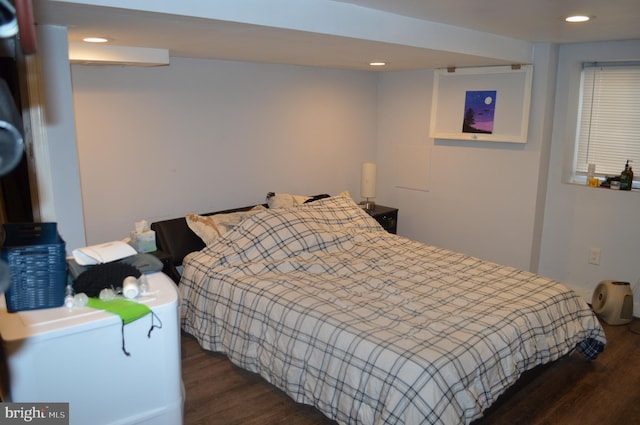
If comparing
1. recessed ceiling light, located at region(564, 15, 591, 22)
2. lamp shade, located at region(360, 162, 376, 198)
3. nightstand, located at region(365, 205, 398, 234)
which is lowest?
nightstand, located at region(365, 205, 398, 234)

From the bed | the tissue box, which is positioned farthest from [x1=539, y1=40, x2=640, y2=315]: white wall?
the tissue box

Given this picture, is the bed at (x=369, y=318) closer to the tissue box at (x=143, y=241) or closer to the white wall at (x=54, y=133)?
the tissue box at (x=143, y=241)

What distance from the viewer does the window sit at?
3.98 m

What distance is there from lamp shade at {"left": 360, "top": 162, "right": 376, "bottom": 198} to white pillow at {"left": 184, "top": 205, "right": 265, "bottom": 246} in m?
1.32

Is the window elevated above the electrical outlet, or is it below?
above

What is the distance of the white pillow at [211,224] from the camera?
368cm

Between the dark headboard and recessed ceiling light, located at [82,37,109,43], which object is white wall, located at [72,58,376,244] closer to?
the dark headboard

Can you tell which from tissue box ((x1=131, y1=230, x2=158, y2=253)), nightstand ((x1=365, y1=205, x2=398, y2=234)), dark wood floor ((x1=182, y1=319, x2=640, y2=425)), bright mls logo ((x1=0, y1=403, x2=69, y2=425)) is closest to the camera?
bright mls logo ((x1=0, y1=403, x2=69, y2=425))

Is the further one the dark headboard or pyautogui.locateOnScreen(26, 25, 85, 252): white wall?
the dark headboard

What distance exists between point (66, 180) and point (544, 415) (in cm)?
273

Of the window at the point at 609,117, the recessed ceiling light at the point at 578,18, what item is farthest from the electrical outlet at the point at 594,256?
the recessed ceiling light at the point at 578,18

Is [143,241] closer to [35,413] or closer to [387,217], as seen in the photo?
[35,413]

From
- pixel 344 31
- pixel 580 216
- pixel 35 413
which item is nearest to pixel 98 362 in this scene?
pixel 35 413

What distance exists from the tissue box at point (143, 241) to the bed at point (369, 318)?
148 millimetres
